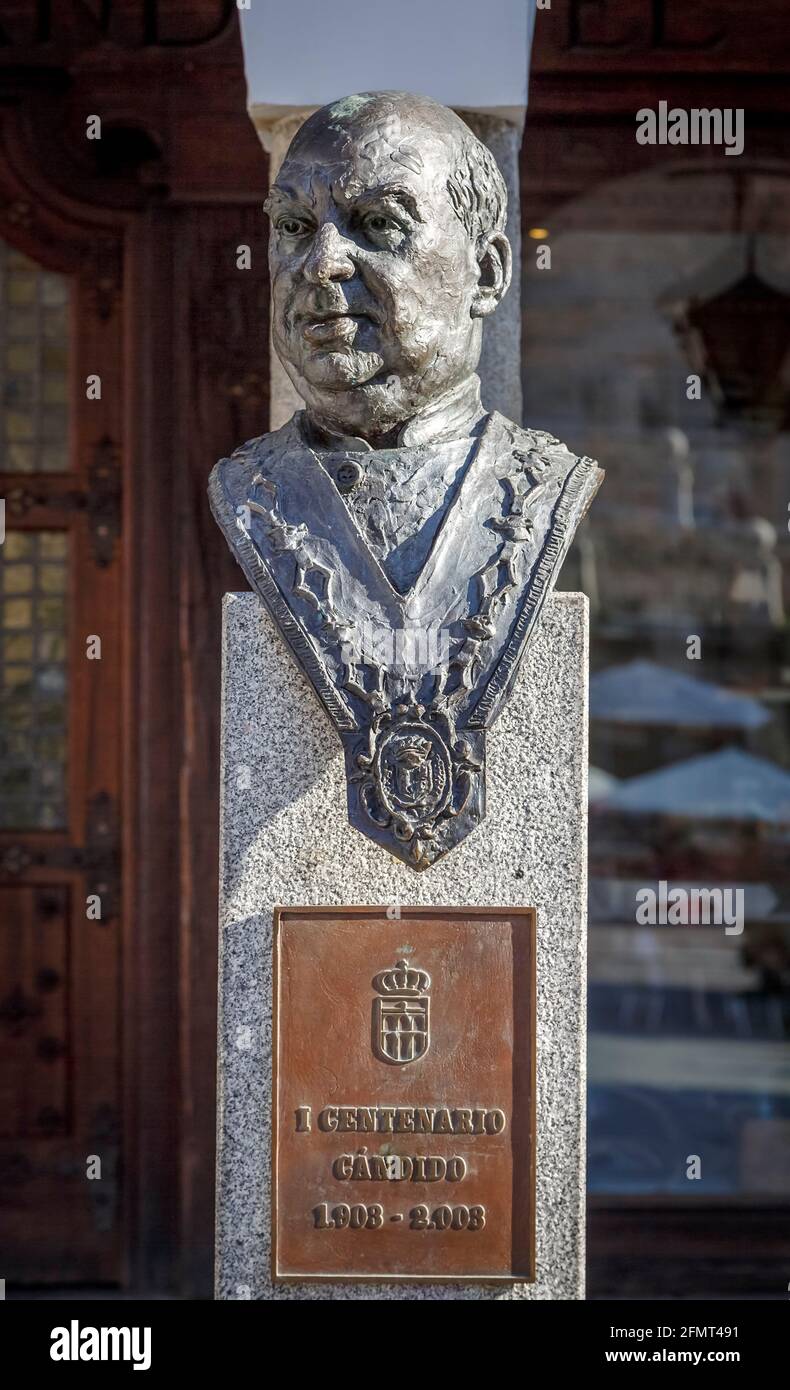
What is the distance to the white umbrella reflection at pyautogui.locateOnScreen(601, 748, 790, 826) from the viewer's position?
6676 mm

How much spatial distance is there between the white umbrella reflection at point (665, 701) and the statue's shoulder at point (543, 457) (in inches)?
178

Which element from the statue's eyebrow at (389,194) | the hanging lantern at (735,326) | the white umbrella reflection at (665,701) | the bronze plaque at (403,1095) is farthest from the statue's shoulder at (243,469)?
the white umbrella reflection at (665,701)

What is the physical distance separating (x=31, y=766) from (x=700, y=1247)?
2139 mm

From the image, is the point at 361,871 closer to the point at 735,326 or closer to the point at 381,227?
the point at 381,227

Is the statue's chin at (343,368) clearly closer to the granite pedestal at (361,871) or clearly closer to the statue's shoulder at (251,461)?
the statue's shoulder at (251,461)

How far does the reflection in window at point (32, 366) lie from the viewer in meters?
4.30

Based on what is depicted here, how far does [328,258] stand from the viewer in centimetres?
254

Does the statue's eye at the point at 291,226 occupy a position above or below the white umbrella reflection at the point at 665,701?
below

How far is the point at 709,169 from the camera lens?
4.67 m

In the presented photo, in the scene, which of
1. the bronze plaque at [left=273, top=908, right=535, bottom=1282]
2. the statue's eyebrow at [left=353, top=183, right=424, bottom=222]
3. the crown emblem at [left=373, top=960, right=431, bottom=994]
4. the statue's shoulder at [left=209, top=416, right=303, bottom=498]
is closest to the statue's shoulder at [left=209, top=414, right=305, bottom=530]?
the statue's shoulder at [left=209, top=416, right=303, bottom=498]

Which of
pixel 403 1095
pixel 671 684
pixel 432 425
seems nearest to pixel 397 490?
pixel 432 425

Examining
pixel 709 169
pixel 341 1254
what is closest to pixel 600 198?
pixel 709 169

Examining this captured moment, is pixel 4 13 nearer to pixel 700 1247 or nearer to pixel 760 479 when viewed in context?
pixel 700 1247

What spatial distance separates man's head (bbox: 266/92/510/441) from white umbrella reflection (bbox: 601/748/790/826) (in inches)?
167
